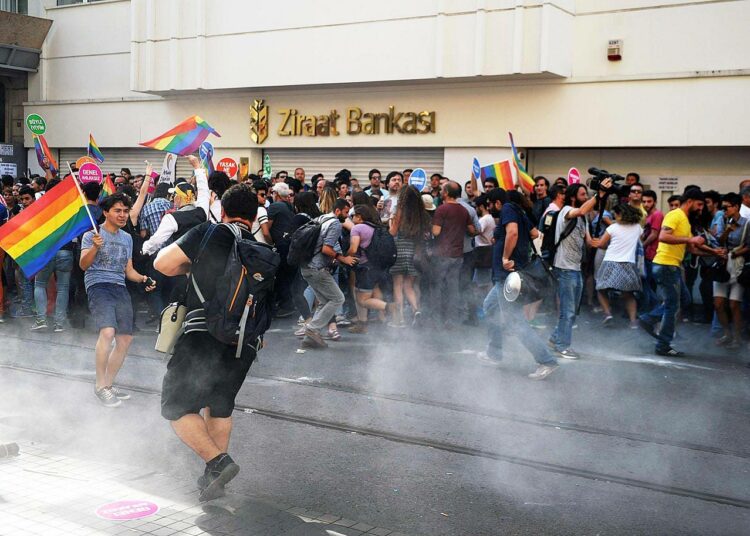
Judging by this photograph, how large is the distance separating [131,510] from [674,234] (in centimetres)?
654

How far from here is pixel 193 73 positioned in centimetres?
2070

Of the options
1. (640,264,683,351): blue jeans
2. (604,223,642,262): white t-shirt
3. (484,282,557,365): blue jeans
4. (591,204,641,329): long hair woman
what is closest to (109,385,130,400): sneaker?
(484,282,557,365): blue jeans

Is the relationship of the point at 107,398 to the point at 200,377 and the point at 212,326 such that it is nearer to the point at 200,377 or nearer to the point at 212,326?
the point at 200,377

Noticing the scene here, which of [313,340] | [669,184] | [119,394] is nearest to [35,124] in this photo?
[313,340]

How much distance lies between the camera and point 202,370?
4805 millimetres

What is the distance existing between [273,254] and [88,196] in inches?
162

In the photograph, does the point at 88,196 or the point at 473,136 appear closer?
the point at 88,196

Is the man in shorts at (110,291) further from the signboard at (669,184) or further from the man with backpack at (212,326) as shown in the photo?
the signboard at (669,184)

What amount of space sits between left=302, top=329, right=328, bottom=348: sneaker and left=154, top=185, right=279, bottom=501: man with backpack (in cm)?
482

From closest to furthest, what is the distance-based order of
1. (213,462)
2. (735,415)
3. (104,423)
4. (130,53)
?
(213,462), (104,423), (735,415), (130,53)

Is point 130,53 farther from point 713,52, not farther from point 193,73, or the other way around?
point 713,52

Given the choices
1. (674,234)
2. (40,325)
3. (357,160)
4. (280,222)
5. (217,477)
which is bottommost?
(40,325)

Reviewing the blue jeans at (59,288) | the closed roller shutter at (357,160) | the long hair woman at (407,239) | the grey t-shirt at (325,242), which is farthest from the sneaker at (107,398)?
the closed roller shutter at (357,160)

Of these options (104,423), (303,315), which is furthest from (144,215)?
(104,423)
